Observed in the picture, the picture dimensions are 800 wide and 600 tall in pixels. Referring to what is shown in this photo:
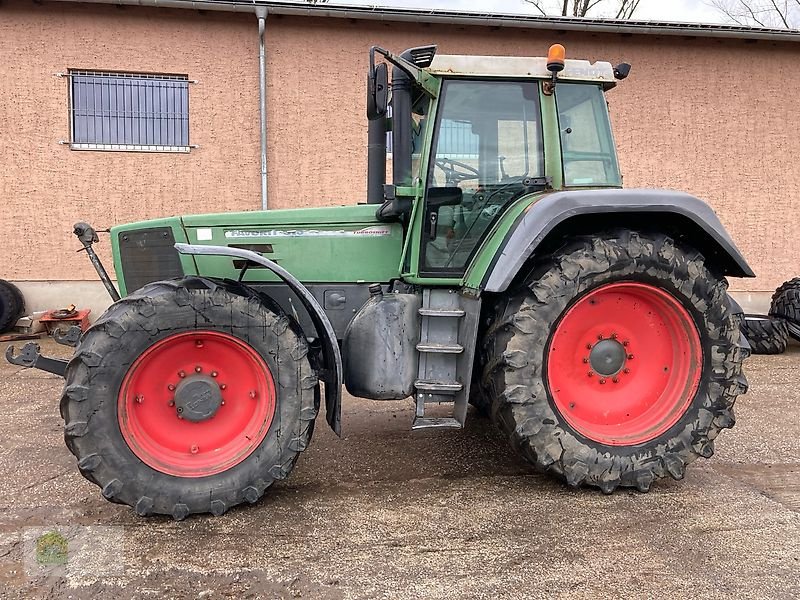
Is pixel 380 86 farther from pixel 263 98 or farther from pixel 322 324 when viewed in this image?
pixel 263 98

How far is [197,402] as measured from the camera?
Result: 2.96 m

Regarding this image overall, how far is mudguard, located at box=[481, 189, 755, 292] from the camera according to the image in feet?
9.81

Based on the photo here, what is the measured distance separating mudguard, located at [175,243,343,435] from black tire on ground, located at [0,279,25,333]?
255 inches

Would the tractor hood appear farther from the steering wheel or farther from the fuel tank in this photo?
the steering wheel

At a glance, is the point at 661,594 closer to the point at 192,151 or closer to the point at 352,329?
the point at 352,329

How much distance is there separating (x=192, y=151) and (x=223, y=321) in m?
6.47

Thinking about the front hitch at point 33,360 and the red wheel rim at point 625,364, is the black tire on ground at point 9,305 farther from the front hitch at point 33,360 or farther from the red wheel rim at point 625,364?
the red wheel rim at point 625,364

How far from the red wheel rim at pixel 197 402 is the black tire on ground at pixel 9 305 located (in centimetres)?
651

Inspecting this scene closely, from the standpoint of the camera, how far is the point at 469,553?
8.47 ft

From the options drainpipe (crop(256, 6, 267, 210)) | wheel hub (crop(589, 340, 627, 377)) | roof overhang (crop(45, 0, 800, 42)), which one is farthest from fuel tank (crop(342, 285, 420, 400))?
roof overhang (crop(45, 0, 800, 42))

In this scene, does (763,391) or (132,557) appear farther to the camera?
(763,391)

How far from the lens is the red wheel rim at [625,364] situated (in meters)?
3.27

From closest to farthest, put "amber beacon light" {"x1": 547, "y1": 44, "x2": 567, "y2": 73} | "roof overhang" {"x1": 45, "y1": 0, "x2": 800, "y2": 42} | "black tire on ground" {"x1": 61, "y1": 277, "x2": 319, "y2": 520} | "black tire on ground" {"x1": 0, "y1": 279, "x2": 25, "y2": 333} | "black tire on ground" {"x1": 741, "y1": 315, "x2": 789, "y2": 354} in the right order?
"black tire on ground" {"x1": 61, "y1": 277, "x2": 319, "y2": 520} → "amber beacon light" {"x1": 547, "y1": 44, "x2": 567, "y2": 73} → "black tire on ground" {"x1": 741, "y1": 315, "x2": 789, "y2": 354} → "black tire on ground" {"x1": 0, "y1": 279, "x2": 25, "y2": 333} → "roof overhang" {"x1": 45, "y1": 0, "x2": 800, "y2": 42}

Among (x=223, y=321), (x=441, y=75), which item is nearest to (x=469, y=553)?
(x=223, y=321)
